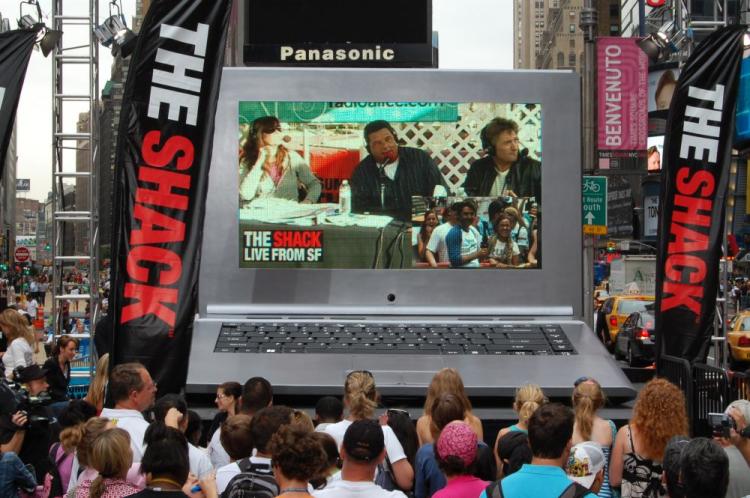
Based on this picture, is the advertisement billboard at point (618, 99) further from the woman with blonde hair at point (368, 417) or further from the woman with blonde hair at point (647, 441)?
the woman with blonde hair at point (647, 441)

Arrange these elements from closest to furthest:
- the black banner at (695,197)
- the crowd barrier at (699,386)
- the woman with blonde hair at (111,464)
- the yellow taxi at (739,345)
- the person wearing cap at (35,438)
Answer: the woman with blonde hair at (111,464) < the person wearing cap at (35,438) < the crowd barrier at (699,386) < the black banner at (695,197) < the yellow taxi at (739,345)

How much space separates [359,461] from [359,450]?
0.15ft

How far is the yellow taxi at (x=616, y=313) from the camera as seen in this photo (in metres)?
27.5

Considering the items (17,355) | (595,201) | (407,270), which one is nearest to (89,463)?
(407,270)

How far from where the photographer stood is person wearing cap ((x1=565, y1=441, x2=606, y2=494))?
6.17m

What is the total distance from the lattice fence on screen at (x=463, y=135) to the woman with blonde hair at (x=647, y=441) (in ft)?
16.0

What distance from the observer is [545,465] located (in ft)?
16.6

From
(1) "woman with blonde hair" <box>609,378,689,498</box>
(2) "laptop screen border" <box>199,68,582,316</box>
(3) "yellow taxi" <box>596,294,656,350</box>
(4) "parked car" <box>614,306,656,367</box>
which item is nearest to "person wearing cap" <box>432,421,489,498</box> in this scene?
(1) "woman with blonde hair" <box>609,378,689,498</box>

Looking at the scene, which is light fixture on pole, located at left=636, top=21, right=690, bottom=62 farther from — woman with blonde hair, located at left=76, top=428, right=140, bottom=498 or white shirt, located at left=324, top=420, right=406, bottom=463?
woman with blonde hair, located at left=76, top=428, right=140, bottom=498

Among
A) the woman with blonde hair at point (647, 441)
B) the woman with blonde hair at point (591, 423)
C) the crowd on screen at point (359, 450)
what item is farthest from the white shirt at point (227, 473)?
the woman with blonde hair at point (591, 423)

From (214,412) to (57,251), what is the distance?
15.1 feet

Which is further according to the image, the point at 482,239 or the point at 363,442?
the point at 482,239

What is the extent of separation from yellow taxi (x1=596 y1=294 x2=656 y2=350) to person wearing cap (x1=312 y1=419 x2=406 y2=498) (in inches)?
893

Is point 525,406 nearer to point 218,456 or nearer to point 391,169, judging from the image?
point 218,456
